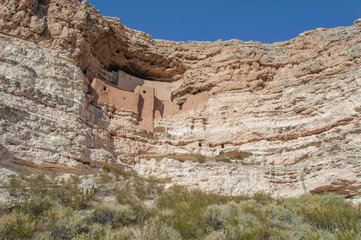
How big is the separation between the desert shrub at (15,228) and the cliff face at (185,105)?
3.70 m

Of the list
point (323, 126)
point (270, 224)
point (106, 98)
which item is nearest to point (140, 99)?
point (106, 98)

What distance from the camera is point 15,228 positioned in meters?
5.36

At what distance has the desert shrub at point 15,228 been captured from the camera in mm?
5156

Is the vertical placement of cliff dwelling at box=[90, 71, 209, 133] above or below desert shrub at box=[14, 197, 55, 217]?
above

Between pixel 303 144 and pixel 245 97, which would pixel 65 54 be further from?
pixel 303 144

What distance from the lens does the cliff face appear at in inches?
385

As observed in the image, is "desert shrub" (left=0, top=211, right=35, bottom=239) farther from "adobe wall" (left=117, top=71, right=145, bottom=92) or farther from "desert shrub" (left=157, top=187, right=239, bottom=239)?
"adobe wall" (left=117, top=71, right=145, bottom=92)

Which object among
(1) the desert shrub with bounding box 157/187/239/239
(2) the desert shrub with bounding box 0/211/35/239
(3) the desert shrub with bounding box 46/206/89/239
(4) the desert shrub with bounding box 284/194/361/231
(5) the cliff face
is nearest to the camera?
(2) the desert shrub with bounding box 0/211/35/239

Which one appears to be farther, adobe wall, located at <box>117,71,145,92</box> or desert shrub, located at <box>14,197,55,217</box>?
adobe wall, located at <box>117,71,145,92</box>

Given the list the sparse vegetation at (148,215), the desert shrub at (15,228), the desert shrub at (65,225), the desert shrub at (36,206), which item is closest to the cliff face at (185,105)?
the sparse vegetation at (148,215)

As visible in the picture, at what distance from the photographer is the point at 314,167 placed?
9.73 meters

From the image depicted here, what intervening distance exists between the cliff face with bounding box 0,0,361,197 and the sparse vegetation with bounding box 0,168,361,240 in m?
1.15

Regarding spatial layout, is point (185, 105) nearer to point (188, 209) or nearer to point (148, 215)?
point (188, 209)

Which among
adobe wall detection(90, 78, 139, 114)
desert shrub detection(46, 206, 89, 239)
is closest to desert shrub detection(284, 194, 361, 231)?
desert shrub detection(46, 206, 89, 239)
